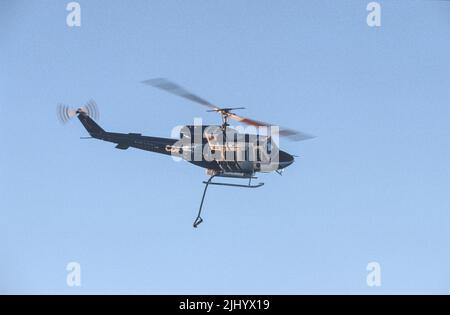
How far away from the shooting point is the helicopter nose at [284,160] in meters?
23.6

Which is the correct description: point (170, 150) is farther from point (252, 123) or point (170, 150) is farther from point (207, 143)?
point (252, 123)

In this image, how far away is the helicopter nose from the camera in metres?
23.6

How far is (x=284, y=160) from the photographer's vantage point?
23641 mm

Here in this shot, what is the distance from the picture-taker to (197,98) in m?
21.8
